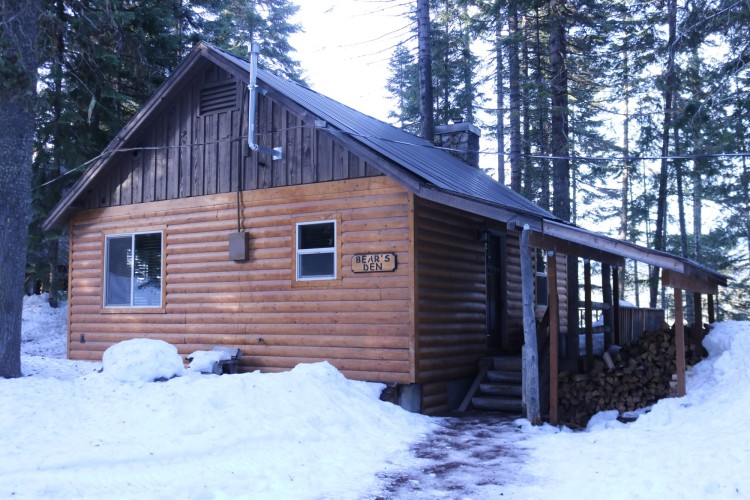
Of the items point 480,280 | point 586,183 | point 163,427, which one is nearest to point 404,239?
point 480,280

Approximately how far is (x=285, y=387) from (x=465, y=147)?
906 centimetres

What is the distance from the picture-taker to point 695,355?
9.45 meters

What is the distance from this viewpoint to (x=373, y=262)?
973 centimetres

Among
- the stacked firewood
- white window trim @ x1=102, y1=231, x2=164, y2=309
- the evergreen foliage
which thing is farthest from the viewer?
the evergreen foliage

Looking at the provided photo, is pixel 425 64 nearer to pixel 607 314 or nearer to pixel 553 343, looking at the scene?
pixel 607 314

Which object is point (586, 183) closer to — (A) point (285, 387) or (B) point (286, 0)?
(B) point (286, 0)

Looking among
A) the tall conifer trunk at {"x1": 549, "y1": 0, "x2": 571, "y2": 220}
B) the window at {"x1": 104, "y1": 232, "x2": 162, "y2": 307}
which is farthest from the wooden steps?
the window at {"x1": 104, "y1": 232, "x2": 162, "y2": 307}

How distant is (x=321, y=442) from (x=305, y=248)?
406cm

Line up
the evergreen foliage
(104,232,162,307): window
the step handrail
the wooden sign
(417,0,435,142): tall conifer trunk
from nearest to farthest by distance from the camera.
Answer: the wooden sign, the step handrail, (104,232,162,307): window, the evergreen foliage, (417,0,435,142): tall conifer trunk

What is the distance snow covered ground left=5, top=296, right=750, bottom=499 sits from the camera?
214 inches

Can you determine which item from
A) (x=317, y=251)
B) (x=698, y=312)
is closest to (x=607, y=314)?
(x=698, y=312)

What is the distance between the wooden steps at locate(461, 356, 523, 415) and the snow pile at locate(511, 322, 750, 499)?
58.4 inches

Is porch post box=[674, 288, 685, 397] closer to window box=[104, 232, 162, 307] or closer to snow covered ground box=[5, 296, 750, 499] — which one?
snow covered ground box=[5, 296, 750, 499]

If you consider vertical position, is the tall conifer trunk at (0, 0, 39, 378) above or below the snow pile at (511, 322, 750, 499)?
above
